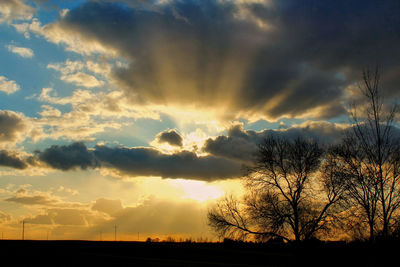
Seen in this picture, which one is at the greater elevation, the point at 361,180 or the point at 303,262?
the point at 361,180

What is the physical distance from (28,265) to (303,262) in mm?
12078

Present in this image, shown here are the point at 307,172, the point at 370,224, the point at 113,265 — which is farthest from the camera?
the point at 307,172

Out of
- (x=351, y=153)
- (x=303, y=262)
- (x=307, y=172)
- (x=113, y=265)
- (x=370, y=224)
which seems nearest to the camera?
(x=113, y=265)

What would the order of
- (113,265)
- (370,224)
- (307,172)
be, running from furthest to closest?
(307,172), (370,224), (113,265)

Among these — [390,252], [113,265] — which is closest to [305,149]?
[390,252]

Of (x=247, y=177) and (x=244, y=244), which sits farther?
(x=247, y=177)

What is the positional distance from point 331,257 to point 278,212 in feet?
46.1

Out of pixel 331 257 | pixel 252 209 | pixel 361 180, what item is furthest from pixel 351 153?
pixel 331 257

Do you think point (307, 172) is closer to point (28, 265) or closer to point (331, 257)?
point (331, 257)

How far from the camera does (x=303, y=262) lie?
53.2 feet

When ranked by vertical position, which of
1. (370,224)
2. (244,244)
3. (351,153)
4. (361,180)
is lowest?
(244,244)

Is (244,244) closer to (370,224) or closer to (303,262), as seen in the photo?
(370,224)

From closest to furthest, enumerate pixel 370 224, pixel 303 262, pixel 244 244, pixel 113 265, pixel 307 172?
pixel 113 265, pixel 303 262, pixel 370 224, pixel 244 244, pixel 307 172

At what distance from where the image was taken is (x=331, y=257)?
16.7 meters
